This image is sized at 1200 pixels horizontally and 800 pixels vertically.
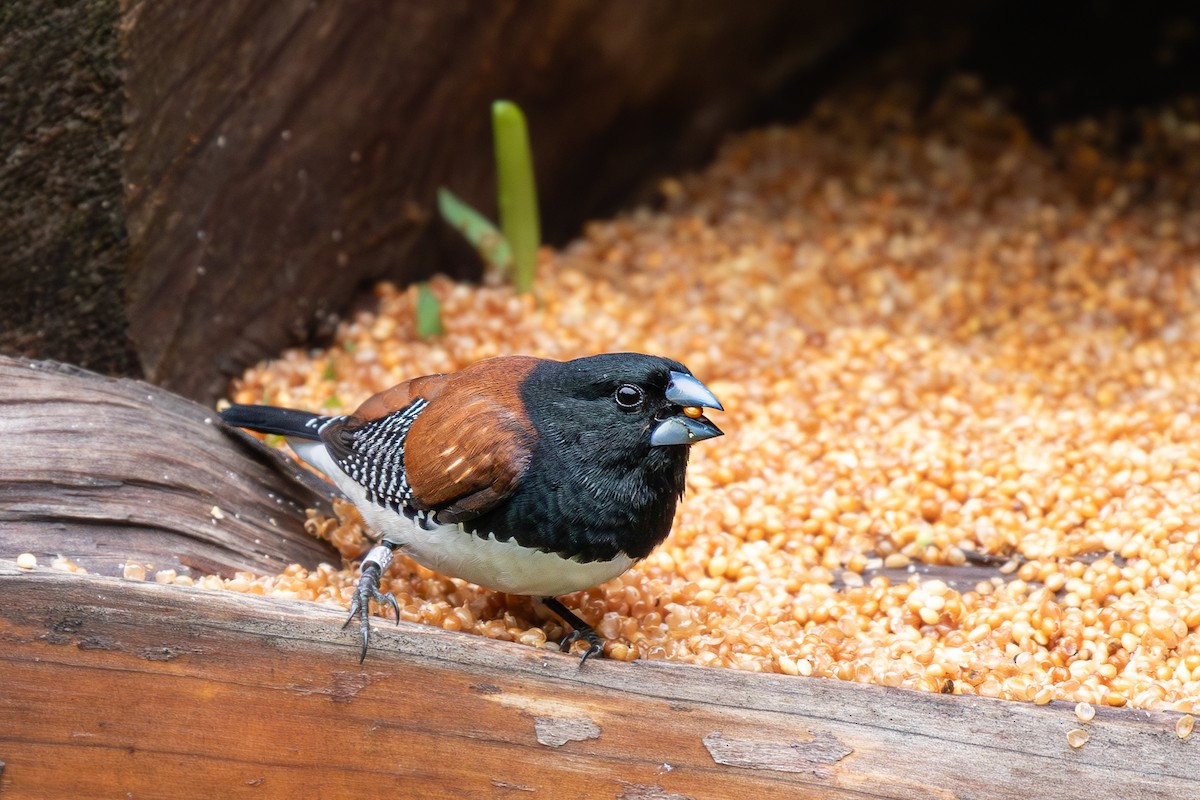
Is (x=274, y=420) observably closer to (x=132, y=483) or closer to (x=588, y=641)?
(x=132, y=483)

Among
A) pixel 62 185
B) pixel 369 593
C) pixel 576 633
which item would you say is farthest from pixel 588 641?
pixel 62 185

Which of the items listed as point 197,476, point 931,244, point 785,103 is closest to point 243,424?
point 197,476

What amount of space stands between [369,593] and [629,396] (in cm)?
70

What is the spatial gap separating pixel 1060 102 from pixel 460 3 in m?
3.08

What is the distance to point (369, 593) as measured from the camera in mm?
2529

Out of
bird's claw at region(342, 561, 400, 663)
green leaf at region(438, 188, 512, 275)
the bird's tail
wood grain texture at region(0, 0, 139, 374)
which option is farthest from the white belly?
green leaf at region(438, 188, 512, 275)

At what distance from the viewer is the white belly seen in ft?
8.17

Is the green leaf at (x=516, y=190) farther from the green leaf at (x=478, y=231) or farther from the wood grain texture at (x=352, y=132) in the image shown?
the wood grain texture at (x=352, y=132)

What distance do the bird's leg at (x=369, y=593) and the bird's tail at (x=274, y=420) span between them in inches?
16.2

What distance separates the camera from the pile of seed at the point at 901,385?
274 cm

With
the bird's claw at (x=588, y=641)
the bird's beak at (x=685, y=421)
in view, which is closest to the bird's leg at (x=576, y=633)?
the bird's claw at (x=588, y=641)

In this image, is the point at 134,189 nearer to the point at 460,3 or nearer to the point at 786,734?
the point at 460,3

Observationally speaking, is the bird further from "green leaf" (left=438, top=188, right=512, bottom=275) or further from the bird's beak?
"green leaf" (left=438, top=188, right=512, bottom=275)

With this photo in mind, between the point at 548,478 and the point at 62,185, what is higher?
the point at 62,185
